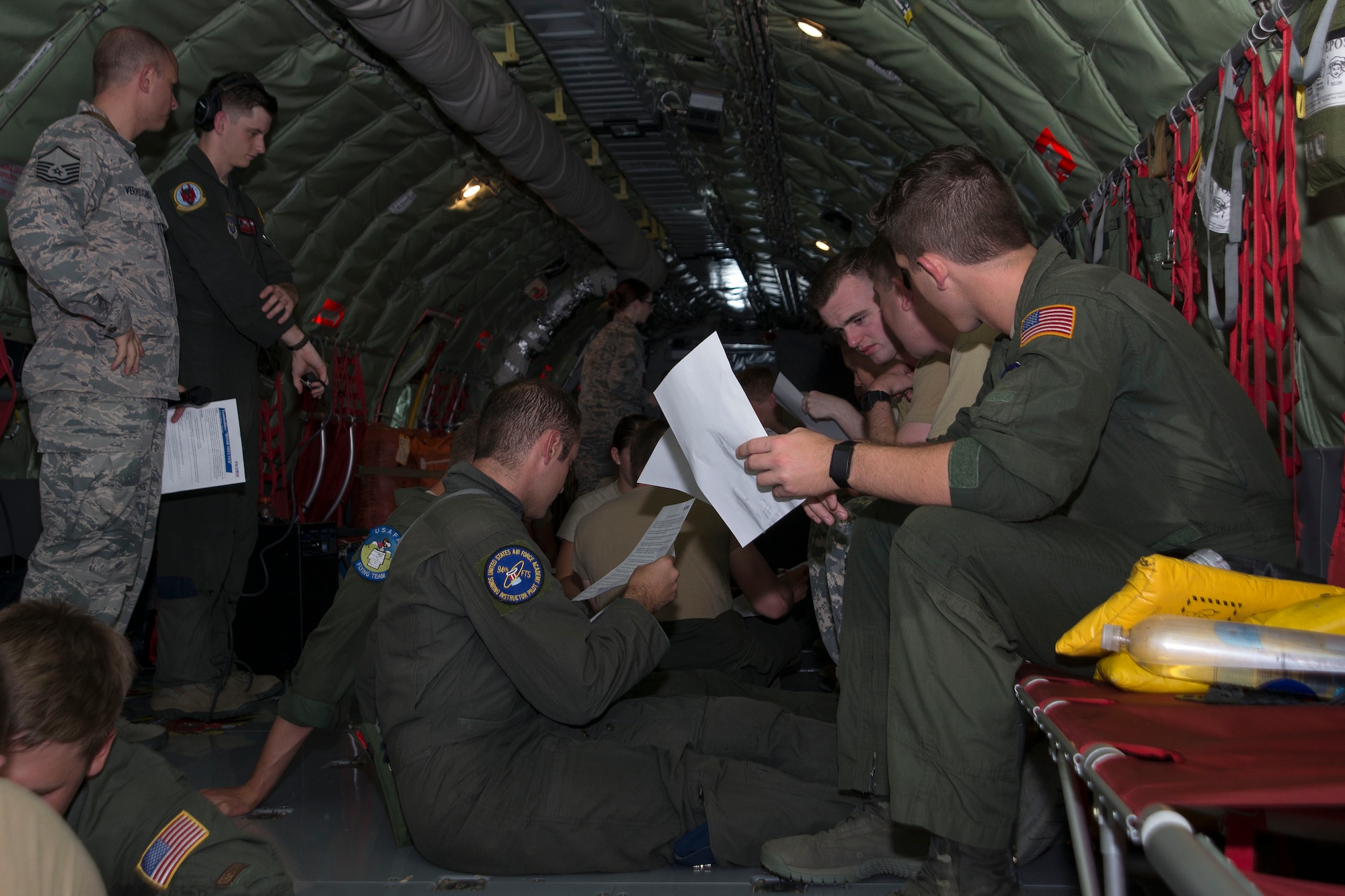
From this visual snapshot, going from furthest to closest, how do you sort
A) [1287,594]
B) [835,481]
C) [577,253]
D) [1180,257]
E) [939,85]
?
1. [577,253]
2. [939,85]
3. [1180,257]
4. [835,481]
5. [1287,594]

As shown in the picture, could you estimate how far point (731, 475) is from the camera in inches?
82.0

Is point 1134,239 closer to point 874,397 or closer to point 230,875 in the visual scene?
point 874,397

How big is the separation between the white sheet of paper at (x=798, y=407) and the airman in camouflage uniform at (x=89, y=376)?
2454 mm

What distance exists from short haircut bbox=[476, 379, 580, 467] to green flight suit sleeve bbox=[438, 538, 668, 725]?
382 mm

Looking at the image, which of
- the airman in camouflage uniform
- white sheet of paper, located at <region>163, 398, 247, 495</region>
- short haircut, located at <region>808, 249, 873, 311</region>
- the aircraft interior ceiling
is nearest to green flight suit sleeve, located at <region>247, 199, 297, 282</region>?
the aircraft interior ceiling

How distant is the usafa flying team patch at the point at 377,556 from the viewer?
8.65 feet

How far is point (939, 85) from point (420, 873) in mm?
3760

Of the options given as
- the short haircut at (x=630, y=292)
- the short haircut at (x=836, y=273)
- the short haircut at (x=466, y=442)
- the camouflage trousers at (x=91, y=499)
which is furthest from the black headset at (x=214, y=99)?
the short haircut at (x=630, y=292)

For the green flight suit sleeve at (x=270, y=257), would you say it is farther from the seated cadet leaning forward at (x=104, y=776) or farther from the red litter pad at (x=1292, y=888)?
the red litter pad at (x=1292, y=888)

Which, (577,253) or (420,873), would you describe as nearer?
(420,873)

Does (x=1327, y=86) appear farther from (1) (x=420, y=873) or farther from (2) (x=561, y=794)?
(1) (x=420, y=873)

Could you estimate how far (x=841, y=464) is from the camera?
6.12 ft

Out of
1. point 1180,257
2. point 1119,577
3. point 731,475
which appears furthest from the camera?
point 1180,257

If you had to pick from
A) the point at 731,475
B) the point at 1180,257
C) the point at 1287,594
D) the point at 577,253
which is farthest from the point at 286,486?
the point at 1287,594
